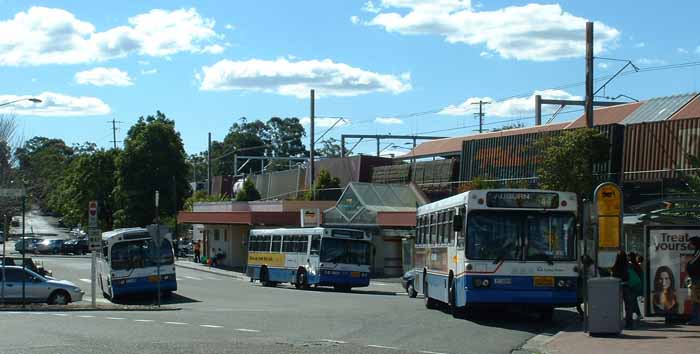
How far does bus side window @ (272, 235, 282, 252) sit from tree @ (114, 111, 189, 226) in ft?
113

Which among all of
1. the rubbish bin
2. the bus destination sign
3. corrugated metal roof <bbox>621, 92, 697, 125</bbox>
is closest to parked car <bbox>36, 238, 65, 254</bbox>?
corrugated metal roof <bbox>621, 92, 697, 125</bbox>

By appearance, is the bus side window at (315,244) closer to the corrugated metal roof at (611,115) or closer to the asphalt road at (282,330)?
the asphalt road at (282,330)

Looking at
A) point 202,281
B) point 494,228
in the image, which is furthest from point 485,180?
point 494,228

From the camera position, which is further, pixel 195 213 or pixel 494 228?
pixel 195 213

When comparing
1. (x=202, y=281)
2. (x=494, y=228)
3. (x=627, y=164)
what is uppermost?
(x=627, y=164)

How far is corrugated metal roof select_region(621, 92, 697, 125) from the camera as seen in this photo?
45.9 m

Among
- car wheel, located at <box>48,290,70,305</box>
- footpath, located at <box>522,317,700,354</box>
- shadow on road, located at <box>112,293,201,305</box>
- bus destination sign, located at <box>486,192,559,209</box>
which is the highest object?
bus destination sign, located at <box>486,192,559,209</box>

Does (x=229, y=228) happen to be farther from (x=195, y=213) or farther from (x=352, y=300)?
(x=352, y=300)

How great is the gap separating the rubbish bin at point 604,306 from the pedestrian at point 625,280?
4.77 ft

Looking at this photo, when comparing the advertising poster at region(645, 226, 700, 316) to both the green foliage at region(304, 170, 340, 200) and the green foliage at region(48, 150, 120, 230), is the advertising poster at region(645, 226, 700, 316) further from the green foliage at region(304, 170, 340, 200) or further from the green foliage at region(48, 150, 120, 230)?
the green foliage at region(48, 150, 120, 230)

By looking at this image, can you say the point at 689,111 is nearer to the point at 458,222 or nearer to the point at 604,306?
the point at 458,222

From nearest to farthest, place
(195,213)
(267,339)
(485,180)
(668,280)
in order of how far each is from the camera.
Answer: (267,339)
(668,280)
(485,180)
(195,213)

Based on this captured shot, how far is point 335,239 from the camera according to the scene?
37938 mm

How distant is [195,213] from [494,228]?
4842 centimetres
